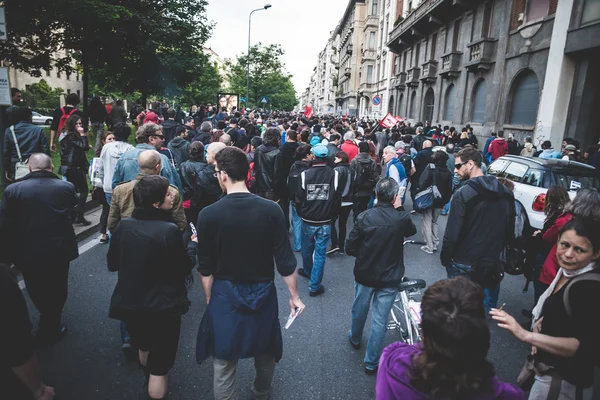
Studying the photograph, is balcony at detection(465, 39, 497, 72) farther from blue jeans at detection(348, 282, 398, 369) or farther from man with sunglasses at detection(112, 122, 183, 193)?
blue jeans at detection(348, 282, 398, 369)

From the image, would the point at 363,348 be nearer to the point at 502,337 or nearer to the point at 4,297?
the point at 502,337

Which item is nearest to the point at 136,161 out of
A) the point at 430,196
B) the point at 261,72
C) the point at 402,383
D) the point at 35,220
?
the point at 35,220

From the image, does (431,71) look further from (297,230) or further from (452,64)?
(297,230)

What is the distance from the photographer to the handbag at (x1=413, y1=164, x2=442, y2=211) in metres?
6.80

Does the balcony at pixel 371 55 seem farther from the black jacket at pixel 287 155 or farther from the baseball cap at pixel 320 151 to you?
the baseball cap at pixel 320 151

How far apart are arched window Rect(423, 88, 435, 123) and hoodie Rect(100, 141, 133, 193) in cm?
2552

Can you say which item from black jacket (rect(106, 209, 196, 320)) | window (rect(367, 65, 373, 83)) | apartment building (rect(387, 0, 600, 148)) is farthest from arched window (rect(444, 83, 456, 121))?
window (rect(367, 65, 373, 83))

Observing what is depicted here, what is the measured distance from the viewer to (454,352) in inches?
54.3

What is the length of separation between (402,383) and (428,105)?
2916 centimetres

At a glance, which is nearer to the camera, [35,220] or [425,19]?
[35,220]

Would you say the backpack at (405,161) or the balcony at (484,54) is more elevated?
the balcony at (484,54)

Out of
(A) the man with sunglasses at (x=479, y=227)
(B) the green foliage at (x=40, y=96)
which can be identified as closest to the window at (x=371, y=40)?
(B) the green foliage at (x=40, y=96)

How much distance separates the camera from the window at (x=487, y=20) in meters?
19.9

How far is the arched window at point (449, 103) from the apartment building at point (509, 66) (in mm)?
64
